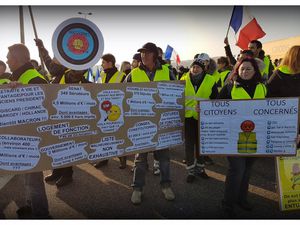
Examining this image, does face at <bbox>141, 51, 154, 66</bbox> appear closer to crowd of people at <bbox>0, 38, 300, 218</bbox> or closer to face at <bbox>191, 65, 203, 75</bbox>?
crowd of people at <bbox>0, 38, 300, 218</bbox>

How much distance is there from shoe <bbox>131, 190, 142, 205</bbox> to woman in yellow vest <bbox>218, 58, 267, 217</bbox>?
3.60 ft

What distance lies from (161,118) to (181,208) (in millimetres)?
1189

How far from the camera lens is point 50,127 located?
10.2 feet

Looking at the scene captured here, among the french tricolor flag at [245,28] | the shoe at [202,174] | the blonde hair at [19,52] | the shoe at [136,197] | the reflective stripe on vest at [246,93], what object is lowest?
the shoe at [136,197]

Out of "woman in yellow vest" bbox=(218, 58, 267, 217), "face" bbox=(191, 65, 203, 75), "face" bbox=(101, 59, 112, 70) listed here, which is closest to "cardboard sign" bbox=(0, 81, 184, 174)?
"face" bbox=(191, 65, 203, 75)

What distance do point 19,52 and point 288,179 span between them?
3461 mm

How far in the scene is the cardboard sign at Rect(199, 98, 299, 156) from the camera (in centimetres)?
326

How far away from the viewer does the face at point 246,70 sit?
3242 mm

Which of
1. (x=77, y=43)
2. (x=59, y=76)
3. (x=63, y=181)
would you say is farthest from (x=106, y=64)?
(x=63, y=181)

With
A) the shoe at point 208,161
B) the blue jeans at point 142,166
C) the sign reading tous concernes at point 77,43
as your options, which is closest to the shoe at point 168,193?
the blue jeans at point 142,166

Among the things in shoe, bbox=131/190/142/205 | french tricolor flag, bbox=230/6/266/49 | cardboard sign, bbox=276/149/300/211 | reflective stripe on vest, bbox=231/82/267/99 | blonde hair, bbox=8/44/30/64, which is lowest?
shoe, bbox=131/190/142/205

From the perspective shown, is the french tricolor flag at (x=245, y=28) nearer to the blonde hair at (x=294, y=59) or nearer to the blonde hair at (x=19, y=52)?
the blonde hair at (x=294, y=59)

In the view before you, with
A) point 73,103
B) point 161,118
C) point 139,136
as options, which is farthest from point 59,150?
point 161,118

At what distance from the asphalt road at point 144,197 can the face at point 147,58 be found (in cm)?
186
